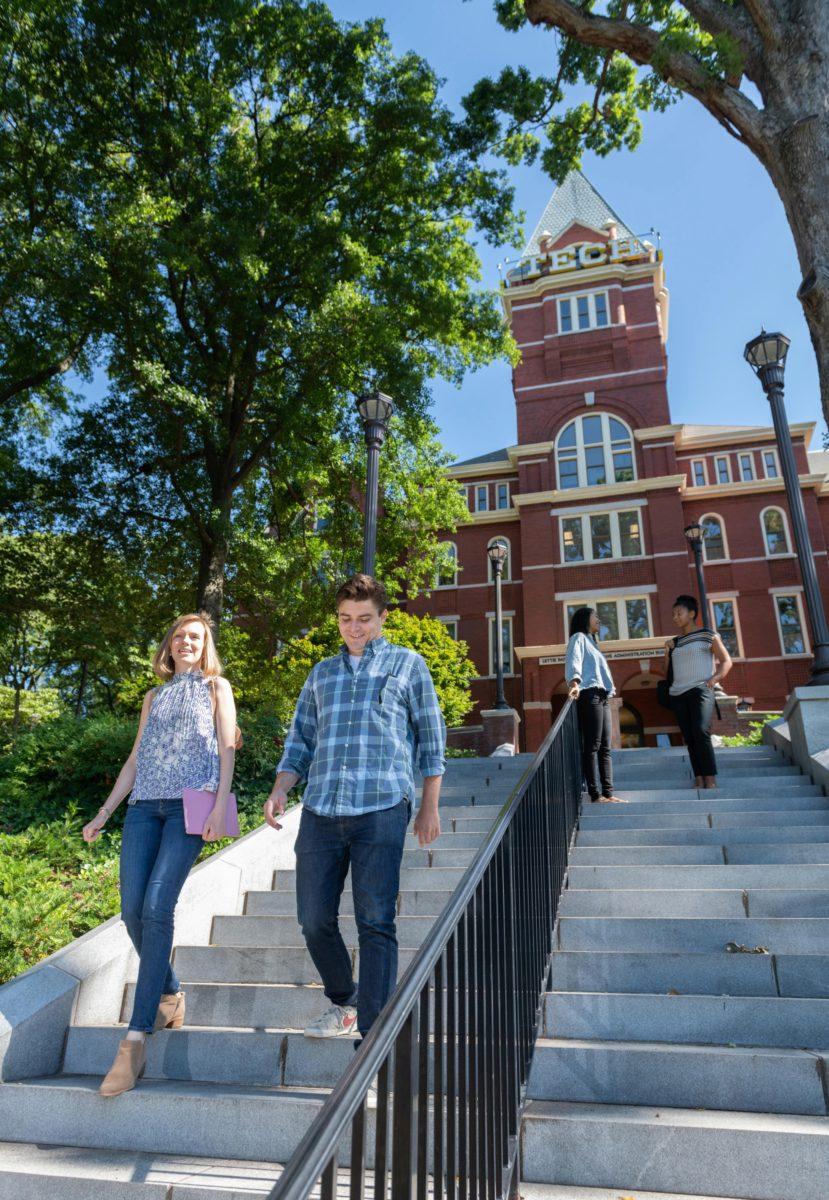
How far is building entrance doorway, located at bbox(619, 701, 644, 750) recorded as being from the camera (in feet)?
91.4

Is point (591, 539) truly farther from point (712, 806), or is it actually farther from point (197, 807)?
point (197, 807)

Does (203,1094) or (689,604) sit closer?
(203,1094)

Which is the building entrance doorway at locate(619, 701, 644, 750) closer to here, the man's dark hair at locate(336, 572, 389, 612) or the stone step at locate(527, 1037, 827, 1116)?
the stone step at locate(527, 1037, 827, 1116)

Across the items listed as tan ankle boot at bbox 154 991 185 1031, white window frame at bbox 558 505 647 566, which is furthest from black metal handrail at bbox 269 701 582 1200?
white window frame at bbox 558 505 647 566

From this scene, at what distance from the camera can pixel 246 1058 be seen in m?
3.45

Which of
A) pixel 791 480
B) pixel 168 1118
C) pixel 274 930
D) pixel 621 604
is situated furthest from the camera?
pixel 621 604

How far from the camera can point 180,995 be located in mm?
3686

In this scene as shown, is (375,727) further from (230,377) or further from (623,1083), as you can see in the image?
(230,377)

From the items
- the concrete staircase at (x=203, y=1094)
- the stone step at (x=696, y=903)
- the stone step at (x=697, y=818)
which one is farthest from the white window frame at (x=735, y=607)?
the concrete staircase at (x=203, y=1094)

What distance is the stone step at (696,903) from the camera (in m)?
4.30

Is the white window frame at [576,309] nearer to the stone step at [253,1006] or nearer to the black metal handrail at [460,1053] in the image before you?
the black metal handrail at [460,1053]

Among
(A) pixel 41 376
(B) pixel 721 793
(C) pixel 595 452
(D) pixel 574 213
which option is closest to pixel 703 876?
(B) pixel 721 793

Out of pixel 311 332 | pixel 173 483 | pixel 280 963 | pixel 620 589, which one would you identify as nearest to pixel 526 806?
pixel 280 963

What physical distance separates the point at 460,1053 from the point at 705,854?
361cm
